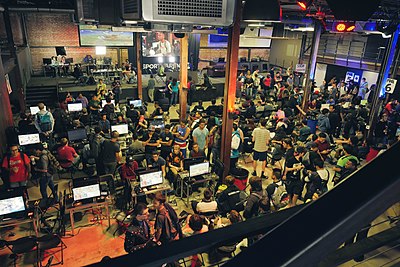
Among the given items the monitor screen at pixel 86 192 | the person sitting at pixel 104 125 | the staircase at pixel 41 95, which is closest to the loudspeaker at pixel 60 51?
the staircase at pixel 41 95

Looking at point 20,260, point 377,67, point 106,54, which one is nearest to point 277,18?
point 20,260

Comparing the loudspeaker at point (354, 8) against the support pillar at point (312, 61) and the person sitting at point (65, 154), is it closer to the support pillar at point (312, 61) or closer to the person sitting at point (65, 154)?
the person sitting at point (65, 154)

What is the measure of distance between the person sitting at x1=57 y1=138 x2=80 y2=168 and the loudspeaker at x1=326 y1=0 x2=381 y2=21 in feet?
21.7

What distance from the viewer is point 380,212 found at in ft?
2.04

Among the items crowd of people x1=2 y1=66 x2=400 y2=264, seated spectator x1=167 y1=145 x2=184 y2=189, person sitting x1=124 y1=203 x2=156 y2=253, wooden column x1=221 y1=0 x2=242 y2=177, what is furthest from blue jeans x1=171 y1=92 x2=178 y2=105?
person sitting x1=124 y1=203 x2=156 y2=253

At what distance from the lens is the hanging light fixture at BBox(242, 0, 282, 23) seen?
499 cm

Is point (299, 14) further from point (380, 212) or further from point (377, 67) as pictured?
point (380, 212)

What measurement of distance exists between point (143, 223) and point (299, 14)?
12377mm

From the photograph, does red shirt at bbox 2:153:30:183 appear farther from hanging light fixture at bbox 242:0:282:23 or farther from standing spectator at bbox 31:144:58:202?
hanging light fixture at bbox 242:0:282:23

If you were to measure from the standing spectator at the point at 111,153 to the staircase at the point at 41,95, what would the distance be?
10.2m

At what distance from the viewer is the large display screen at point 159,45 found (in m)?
22.1

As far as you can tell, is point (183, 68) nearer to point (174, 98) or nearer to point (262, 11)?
point (174, 98)

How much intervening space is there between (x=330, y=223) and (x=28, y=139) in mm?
9312

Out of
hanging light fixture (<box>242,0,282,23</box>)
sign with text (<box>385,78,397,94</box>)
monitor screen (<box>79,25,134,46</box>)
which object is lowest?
sign with text (<box>385,78,397,94</box>)
